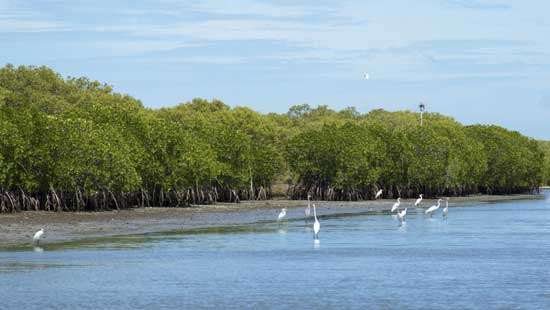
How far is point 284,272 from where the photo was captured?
36.2 metres

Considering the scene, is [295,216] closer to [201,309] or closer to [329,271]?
[329,271]

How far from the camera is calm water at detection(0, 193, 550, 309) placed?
29.4 meters

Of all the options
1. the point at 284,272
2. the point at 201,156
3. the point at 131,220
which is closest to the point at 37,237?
the point at 284,272

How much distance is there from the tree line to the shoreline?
2277 millimetres

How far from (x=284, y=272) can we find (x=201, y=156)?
46635mm

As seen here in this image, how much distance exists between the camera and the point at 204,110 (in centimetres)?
15025

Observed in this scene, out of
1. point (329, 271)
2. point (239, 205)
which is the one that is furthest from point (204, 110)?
point (329, 271)

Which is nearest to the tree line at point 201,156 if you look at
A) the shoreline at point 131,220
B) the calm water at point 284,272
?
the shoreline at point 131,220

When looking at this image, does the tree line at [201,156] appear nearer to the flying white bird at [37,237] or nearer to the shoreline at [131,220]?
the shoreline at [131,220]

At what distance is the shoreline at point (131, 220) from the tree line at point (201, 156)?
89.6 inches

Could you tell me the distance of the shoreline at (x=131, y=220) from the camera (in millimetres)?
51047

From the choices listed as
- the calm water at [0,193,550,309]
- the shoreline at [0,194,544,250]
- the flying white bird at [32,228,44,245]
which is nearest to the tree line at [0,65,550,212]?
the shoreline at [0,194,544,250]

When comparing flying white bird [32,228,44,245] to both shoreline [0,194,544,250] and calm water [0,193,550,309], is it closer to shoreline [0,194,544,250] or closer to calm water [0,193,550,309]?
shoreline [0,194,544,250]

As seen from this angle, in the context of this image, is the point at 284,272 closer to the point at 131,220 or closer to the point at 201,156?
the point at 131,220
